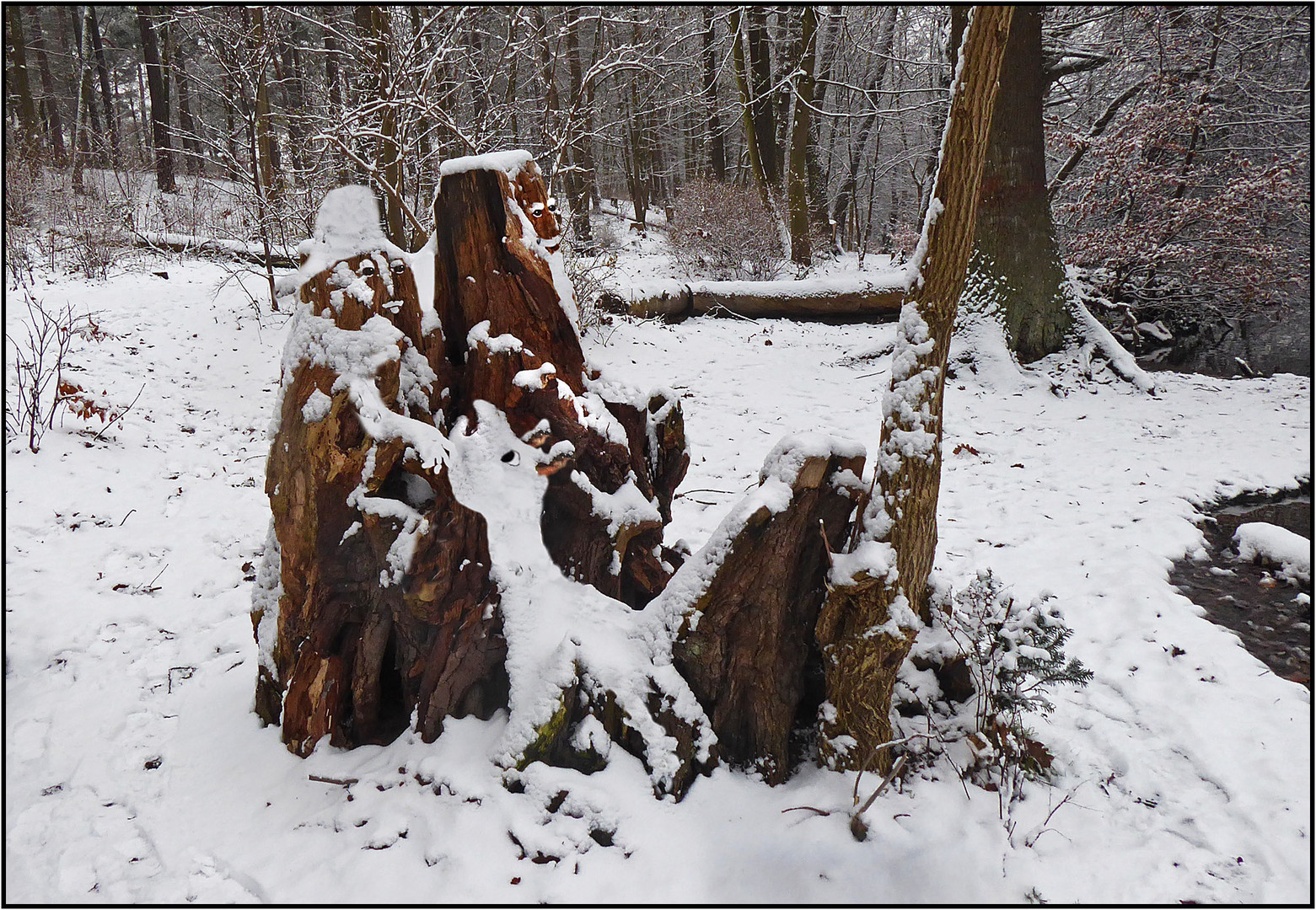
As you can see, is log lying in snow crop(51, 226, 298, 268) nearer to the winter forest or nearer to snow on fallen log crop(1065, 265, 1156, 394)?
the winter forest

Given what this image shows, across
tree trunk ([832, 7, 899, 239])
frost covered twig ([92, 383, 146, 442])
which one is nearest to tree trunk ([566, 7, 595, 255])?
tree trunk ([832, 7, 899, 239])

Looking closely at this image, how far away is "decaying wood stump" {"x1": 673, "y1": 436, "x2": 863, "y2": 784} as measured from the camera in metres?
2.22

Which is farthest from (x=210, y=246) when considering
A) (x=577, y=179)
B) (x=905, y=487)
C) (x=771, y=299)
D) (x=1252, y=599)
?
Answer: (x=1252, y=599)

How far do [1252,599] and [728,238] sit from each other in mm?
9661

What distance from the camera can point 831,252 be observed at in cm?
1523

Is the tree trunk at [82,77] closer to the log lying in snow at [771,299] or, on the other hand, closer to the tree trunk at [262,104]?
the tree trunk at [262,104]

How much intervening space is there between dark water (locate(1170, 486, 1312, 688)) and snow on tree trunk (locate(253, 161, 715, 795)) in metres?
2.86

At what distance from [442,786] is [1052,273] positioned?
25.7 ft

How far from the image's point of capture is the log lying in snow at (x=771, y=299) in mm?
9312

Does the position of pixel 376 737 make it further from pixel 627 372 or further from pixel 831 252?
pixel 831 252

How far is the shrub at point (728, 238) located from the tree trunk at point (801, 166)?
15.4 inches

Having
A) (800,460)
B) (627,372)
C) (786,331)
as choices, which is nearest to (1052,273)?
(786,331)

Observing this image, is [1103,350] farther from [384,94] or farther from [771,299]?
[384,94]

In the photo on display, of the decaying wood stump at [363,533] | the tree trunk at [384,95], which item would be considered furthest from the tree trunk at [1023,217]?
the decaying wood stump at [363,533]
